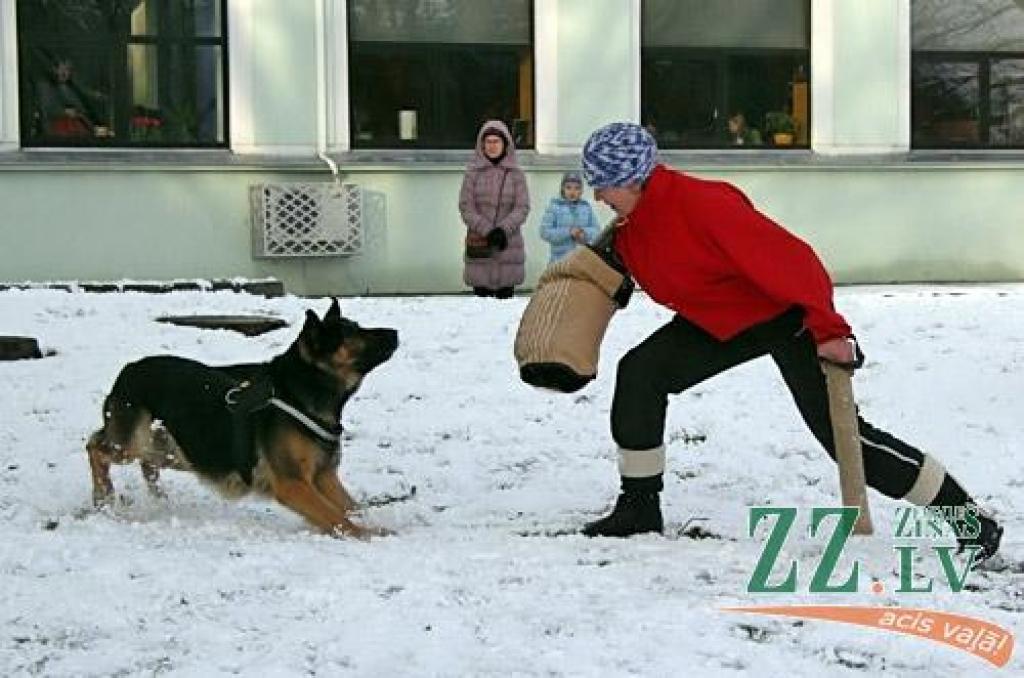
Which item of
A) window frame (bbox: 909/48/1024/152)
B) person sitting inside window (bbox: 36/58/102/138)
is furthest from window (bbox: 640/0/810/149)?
person sitting inside window (bbox: 36/58/102/138)

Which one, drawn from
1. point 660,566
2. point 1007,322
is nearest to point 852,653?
point 660,566

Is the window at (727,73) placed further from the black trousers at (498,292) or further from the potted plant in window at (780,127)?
the black trousers at (498,292)

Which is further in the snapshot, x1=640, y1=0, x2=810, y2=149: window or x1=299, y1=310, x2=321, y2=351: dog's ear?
x1=640, y1=0, x2=810, y2=149: window

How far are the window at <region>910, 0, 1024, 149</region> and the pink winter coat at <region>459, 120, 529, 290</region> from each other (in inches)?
231

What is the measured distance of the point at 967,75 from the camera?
1719 cm

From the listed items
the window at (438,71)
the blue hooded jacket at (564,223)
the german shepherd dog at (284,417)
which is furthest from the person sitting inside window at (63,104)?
the german shepherd dog at (284,417)

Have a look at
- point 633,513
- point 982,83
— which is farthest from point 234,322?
point 982,83

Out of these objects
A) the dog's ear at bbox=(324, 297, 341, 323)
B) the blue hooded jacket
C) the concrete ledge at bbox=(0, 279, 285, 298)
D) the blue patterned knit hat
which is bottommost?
the concrete ledge at bbox=(0, 279, 285, 298)

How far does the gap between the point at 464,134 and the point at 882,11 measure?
4487 millimetres

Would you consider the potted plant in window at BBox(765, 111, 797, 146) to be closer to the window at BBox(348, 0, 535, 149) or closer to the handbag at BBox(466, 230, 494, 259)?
the window at BBox(348, 0, 535, 149)

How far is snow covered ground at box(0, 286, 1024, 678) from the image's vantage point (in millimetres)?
4137

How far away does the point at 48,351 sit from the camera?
9.06 metres

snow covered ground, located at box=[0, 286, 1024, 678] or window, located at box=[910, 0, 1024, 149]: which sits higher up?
window, located at box=[910, 0, 1024, 149]

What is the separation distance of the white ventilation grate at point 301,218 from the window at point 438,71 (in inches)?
32.8
